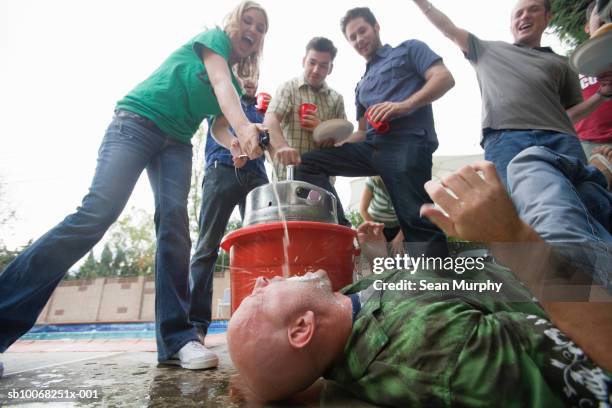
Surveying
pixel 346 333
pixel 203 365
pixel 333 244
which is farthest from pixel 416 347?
pixel 203 365

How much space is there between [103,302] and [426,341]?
1366 centimetres

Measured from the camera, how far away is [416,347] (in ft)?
2.90

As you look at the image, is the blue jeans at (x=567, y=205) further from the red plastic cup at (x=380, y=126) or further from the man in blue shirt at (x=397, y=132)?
the red plastic cup at (x=380, y=126)

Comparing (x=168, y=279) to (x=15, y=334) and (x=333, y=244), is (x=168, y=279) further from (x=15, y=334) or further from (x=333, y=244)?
(x=333, y=244)

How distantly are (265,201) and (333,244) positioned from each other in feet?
1.37

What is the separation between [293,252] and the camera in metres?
1.57

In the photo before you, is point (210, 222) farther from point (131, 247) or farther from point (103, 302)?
point (131, 247)

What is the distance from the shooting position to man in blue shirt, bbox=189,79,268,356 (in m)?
2.29

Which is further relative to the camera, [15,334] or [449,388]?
[15,334]

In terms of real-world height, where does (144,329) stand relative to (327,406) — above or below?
below

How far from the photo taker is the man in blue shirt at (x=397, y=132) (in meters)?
2.06

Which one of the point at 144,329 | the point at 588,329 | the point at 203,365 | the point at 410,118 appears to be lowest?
the point at 144,329

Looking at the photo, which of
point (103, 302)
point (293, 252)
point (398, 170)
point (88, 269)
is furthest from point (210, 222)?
point (88, 269)

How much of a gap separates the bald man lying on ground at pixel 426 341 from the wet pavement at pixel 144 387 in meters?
0.13
